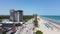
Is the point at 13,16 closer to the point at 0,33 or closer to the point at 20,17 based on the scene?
the point at 20,17

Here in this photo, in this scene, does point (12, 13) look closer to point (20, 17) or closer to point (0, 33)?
point (20, 17)

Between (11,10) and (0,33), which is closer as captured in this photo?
(0,33)

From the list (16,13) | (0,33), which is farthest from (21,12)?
(0,33)

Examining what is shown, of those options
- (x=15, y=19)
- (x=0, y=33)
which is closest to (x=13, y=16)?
(x=15, y=19)

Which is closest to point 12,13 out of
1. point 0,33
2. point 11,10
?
point 11,10

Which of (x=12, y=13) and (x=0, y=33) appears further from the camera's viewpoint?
(x=12, y=13)

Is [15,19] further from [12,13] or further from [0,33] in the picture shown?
[0,33]

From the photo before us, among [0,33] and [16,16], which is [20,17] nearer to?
[16,16]
